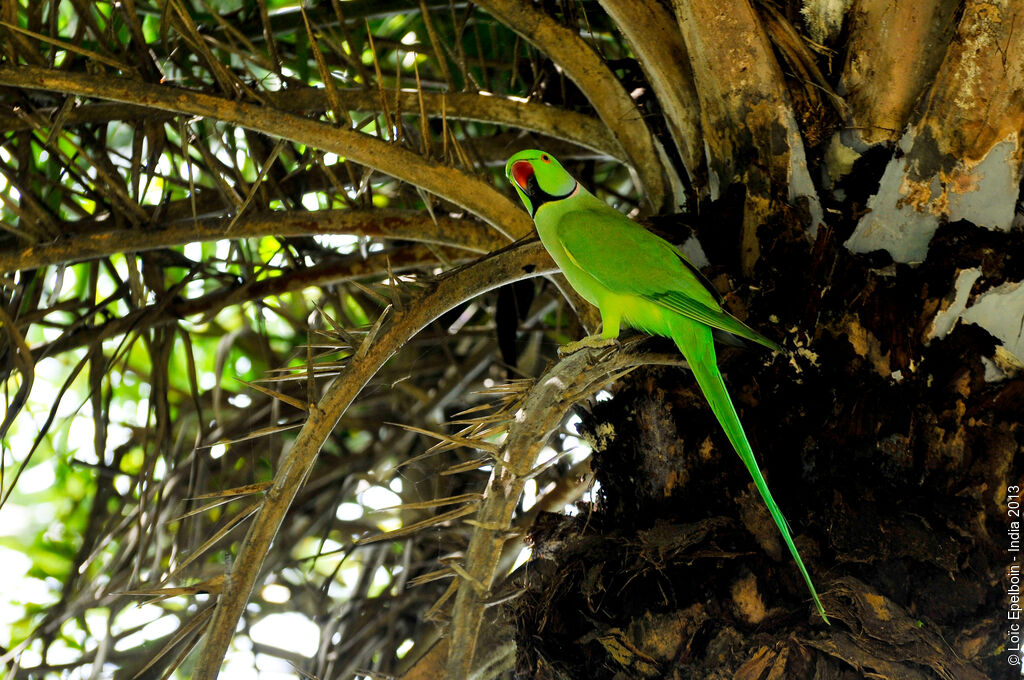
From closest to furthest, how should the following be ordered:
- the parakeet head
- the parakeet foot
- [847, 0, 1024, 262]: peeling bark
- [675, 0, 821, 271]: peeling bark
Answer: [847, 0, 1024, 262]: peeling bark → [675, 0, 821, 271]: peeling bark → the parakeet foot → the parakeet head

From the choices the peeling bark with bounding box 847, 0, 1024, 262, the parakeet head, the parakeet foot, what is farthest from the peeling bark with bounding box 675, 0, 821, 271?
the parakeet head

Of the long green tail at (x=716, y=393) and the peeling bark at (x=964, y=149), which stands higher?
the peeling bark at (x=964, y=149)

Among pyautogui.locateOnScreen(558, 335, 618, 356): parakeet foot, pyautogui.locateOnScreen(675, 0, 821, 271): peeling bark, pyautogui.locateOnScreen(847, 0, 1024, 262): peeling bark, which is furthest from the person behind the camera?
pyautogui.locateOnScreen(558, 335, 618, 356): parakeet foot

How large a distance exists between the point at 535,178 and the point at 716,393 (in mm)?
936

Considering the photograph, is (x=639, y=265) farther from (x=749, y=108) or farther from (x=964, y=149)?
(x=964, y=149)

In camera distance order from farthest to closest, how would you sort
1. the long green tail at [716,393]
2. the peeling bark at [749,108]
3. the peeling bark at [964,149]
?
1. the peeling bark at [749,108]
2. the peeling bark at [964,149]
3. the long green tail at [716,393]

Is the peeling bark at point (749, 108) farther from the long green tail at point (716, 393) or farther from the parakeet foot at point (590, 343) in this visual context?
the parakeet foot at point (590, 343)

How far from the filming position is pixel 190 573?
10.6 feet

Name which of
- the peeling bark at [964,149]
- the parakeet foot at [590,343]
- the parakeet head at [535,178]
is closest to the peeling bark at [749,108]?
the peeling bark at [964,149]

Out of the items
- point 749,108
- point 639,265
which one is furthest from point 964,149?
point 639,265

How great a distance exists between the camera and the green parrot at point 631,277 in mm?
1746

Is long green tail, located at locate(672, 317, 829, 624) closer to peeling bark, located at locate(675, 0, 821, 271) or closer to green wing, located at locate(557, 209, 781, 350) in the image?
green wing, located at locate(557, 209, 781, 350)

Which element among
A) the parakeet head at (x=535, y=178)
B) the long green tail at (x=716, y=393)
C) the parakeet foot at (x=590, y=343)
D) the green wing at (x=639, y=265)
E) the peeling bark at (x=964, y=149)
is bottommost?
the parakeet foot at (x=590, y=343)

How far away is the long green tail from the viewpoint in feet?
5.17
